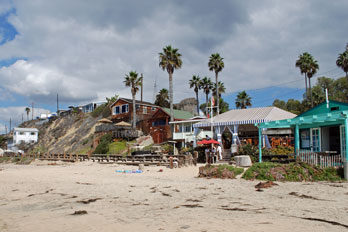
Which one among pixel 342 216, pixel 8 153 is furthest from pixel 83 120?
pixel 342 216

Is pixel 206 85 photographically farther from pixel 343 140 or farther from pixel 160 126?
pixel 343 140

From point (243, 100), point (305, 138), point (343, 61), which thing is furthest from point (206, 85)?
point (305, 138)

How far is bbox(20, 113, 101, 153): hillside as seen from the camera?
2291 inches

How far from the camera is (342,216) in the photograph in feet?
23.8

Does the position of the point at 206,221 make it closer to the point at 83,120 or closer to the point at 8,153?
the point at 8,153

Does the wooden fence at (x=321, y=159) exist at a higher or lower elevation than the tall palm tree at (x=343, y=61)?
lower

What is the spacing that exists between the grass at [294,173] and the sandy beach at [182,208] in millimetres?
1159

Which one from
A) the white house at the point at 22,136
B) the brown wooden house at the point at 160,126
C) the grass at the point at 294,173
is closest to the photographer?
the grass at the point at 294,173

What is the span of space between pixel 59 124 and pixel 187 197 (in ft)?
242

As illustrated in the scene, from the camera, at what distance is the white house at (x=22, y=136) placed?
79.9 metres

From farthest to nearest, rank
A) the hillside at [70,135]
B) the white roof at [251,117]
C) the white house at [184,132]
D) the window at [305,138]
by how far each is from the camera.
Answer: the hillside at [70,135], the white house at [184,132], the white roof at [251,117], the window at [305,138]

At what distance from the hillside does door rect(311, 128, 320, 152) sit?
41555 mm

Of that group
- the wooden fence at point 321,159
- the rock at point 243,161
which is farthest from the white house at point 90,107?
the wooden fence at point 321,159

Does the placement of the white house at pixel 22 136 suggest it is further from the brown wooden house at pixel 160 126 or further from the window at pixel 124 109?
the brown wooden house at pixel 160 126
